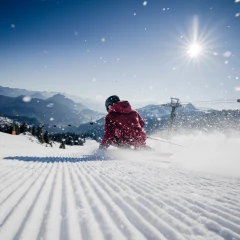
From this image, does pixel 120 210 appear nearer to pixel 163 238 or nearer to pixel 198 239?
pixel 163 238

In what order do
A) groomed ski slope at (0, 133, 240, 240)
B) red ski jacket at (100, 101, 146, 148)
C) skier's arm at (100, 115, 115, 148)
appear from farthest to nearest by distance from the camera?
skier's arm at (100, 115, 115, 148), red ski jacket at (100, 101, 146, 148), groomed ski slope at (0, 133, 240, 240)

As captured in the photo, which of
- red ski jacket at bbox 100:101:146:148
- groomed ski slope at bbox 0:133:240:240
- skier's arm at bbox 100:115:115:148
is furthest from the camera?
skier's arm at bbox 100:115:115:148

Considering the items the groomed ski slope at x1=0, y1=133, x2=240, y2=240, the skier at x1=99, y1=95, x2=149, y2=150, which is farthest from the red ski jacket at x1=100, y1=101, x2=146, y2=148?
the groomed ski slope at x1=0, y1=133, x2=240, y2=240

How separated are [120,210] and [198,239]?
1240 mm

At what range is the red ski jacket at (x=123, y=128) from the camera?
47.9 feet

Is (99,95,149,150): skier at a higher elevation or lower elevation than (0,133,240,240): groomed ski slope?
higher

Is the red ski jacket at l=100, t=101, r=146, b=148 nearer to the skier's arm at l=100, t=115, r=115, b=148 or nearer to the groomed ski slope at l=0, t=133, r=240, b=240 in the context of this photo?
the skier's arm at l=100, t=115, r=115, b=148

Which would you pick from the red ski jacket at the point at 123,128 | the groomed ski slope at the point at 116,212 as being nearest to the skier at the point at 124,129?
the red ski jacket at the point at 123,128

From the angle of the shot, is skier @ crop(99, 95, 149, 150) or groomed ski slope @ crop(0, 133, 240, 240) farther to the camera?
skier @ crop(99, 95, 149, 150)

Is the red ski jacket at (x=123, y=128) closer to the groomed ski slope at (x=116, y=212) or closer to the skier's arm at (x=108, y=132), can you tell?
the skier's arm at (x=108, y=132)

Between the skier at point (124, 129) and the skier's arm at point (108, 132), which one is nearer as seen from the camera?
the skier at point (124, 129)

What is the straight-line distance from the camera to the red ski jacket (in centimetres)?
1461

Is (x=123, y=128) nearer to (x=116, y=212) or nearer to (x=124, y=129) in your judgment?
(x=124, y=129)

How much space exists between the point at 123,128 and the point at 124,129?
10 cm
